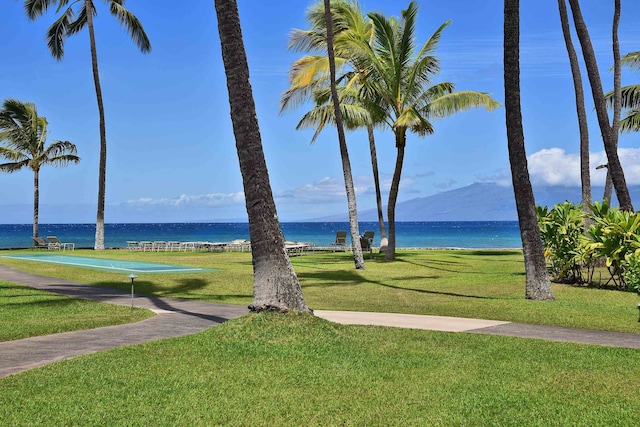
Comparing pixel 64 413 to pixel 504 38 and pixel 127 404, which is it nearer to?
pixel 127 404

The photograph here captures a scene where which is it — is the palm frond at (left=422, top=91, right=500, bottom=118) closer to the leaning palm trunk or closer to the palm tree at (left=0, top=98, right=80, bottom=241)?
the leaning palm trunk

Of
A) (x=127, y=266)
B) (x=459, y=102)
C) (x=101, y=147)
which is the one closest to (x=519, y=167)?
(x=459, y=102)

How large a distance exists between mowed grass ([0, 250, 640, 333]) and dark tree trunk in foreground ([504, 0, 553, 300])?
541mm

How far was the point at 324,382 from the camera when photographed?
625cm

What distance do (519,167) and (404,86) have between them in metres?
13.0

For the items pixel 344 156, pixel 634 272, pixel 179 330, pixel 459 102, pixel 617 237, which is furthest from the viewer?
pixel 459 102

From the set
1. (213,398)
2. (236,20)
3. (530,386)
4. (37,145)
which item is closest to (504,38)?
(236,20)

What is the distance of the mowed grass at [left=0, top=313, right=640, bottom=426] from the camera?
17.0 ft

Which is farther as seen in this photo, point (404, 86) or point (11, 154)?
point (11, 154)

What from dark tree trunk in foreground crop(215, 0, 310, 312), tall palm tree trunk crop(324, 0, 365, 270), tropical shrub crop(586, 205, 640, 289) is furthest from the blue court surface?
dark tree trunk in foreground crop(215, 0, 310, 312)

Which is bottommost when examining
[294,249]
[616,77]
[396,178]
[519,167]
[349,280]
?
[349,280]

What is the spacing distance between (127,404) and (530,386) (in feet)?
12.3

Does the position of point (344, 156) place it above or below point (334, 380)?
above

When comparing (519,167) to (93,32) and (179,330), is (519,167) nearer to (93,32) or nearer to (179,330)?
(179,330)
